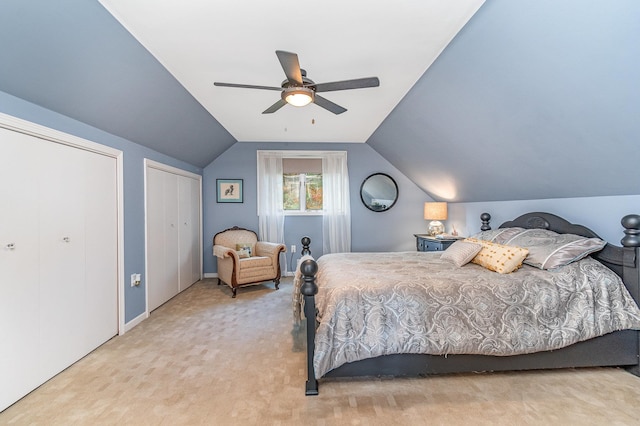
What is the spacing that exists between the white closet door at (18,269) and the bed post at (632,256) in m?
4.12

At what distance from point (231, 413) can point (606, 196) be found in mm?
3319

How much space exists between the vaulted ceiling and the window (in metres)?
1.94

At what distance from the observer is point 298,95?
7.24 ft

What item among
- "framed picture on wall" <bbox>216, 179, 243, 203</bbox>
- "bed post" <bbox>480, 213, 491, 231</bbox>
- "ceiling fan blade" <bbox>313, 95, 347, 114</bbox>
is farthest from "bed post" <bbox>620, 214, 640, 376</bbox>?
"framed picture on wall" <bbox>216, 179, 243, 203</bbox>

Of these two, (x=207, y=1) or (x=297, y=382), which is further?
(x=297, y=382)

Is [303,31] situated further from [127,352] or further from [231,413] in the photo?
[127,352]

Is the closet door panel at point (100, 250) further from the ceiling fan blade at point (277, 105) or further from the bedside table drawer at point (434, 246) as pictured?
the bedside table drawer at point (434, 246)

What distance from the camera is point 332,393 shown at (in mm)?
1938

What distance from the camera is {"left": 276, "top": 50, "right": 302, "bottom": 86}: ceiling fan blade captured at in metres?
1.73

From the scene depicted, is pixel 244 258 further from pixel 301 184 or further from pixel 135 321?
pixel 301 184

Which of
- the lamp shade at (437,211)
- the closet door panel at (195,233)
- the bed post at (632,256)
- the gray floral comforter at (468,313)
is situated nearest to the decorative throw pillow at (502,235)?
the gray floral comforter at (468,313)

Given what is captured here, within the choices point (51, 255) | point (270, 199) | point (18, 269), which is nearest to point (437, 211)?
point (270, 199)

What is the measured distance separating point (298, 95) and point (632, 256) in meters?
2.66

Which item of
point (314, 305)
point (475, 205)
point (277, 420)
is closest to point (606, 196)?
point (475, 205)
